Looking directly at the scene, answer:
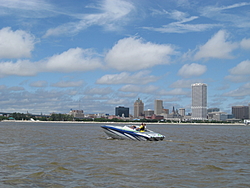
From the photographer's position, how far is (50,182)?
1806 centimetres

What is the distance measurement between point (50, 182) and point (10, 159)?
920 centimetres

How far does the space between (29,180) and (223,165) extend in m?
14.5

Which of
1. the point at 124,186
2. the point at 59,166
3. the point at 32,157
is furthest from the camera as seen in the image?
the point at 32,157

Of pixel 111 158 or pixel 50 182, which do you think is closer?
pixel 50 182

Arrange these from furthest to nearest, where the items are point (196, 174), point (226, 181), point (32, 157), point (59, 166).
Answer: point (32, 157), point (59, 166), point (196, 174), point (226, 181)

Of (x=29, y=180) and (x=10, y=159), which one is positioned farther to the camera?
(x=10, y=159)

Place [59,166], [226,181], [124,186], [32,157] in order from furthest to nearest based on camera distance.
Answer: [32,157]
[59,166]
[226,181]
[124,186]

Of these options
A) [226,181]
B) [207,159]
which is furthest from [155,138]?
[226,181]

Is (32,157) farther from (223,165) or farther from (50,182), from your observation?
(223,165)

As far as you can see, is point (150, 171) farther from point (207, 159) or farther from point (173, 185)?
point (207, 159)

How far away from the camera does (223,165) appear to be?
25297 millimetres

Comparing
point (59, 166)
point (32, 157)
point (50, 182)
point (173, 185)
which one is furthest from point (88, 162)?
point (173, 185)

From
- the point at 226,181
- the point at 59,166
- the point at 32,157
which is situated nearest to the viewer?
the point at 226,181

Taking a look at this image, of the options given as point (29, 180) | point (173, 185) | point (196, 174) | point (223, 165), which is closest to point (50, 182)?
point (29, 180)
